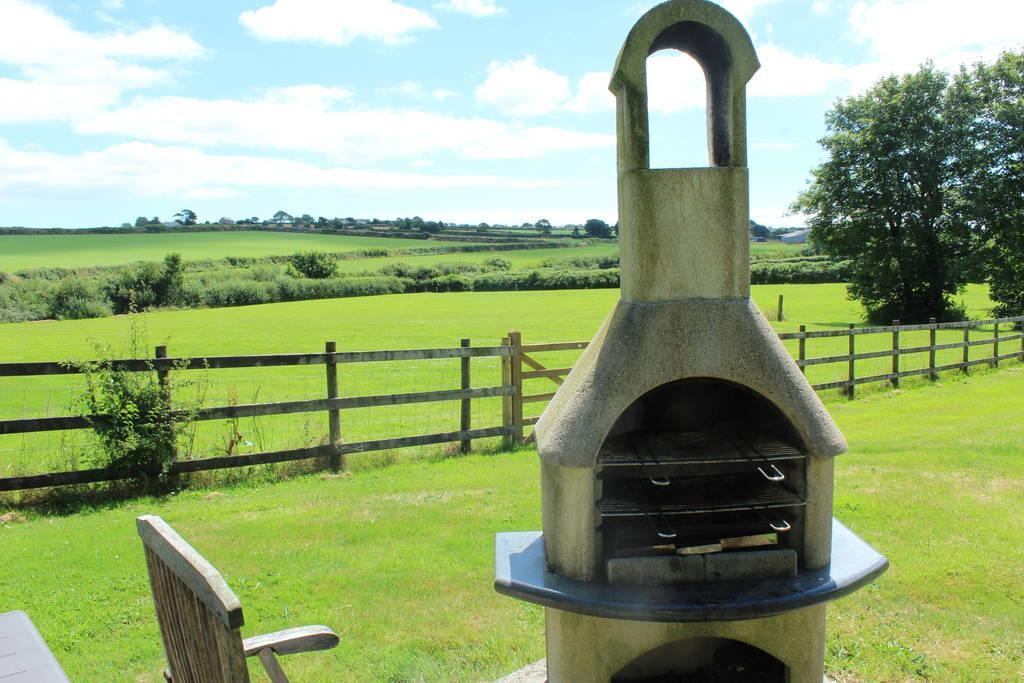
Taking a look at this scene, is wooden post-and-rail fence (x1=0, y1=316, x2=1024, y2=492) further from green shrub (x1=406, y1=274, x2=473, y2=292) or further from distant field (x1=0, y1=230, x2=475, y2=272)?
distant field (x1=0, y1=230, x2=475, y2=272)

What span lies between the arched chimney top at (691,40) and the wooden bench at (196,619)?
2.54 m

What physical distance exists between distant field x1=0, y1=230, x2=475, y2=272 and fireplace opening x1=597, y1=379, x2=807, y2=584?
207ft

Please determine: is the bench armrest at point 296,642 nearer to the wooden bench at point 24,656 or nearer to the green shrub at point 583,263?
the wooden bench at point 24,656

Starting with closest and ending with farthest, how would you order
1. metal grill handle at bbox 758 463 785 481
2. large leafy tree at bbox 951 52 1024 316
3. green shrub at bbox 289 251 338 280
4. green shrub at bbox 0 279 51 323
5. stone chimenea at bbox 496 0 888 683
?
stone chimenea at bbox 496 0 888 683, metal grill handle at bbox 758 463 785 481, large leafy tree at bbox 951 52 1024 316, green shrub at bbox 0 279 51 323, green shrub at bbox 289 251 338 280

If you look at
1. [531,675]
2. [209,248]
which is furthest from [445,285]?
[531,675]

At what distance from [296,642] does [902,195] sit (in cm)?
3482

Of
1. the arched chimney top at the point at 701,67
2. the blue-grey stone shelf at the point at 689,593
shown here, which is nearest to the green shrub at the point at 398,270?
the arched chimney top at the point at 701,67

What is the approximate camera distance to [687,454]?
10.5 feet

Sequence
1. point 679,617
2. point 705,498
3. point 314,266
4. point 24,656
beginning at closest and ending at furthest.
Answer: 1. point 24,656
2. point 679,617
3. point 705,498
4. point 314,266

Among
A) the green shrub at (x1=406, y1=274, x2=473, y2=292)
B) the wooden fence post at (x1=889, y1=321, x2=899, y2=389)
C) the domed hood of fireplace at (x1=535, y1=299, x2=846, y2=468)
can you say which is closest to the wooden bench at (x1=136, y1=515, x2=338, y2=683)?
the domed hood of fireplace at (x1=535, y1=299, x2=846, y2=468)

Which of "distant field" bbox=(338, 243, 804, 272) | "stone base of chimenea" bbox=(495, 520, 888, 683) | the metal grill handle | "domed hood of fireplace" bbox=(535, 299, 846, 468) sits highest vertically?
"distant field" bbox=(338, 243, 804, 272)

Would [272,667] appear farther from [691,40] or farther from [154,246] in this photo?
[154,246]

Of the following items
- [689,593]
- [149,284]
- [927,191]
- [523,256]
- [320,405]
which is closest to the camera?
[689,593]

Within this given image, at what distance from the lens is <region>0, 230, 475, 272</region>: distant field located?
6319 centimetres
